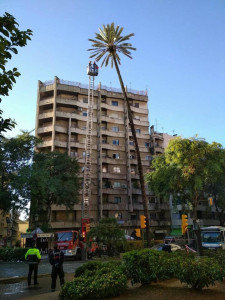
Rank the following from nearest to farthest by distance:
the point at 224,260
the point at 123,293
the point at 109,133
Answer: the point at 123,293, the point at 224,260, the point at 109,133

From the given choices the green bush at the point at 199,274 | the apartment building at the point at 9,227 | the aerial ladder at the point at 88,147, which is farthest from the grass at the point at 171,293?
the aerial ladder at the point at 88,147

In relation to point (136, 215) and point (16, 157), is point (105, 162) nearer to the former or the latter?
point (136, 215)

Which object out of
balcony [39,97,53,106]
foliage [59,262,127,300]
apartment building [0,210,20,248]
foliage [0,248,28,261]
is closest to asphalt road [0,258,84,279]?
foliage [0,248,28,261]

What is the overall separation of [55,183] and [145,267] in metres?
26.3

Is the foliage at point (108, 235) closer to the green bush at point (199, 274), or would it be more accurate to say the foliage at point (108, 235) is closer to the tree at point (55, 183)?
the tree at point (55, 183)

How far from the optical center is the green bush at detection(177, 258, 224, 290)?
6.92 m

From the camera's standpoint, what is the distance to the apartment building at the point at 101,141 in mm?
49062

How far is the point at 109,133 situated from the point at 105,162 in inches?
242

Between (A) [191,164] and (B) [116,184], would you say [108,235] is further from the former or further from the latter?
(B) [116,184]

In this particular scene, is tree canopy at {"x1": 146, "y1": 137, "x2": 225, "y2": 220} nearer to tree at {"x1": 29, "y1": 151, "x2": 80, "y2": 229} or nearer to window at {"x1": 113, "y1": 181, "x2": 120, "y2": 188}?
tree at {"x1": 29, "y1": 151, "x2": 80, "y2": 229}

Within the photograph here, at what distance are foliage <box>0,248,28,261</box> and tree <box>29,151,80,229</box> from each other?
24.8 ft

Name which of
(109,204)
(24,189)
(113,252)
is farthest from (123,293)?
(109,204)

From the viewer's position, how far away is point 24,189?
101 ft

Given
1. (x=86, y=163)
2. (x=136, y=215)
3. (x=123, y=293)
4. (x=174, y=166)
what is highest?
(x=86, y=163)
